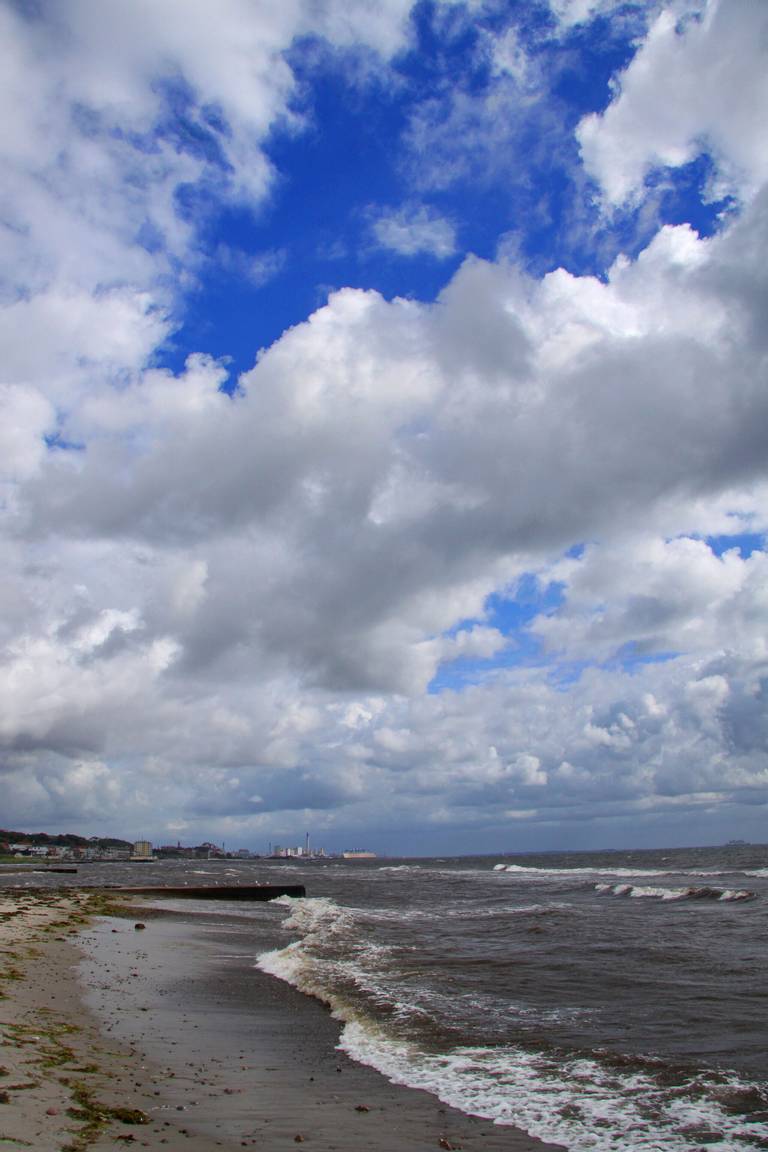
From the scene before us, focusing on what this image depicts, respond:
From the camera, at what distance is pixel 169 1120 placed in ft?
29.7

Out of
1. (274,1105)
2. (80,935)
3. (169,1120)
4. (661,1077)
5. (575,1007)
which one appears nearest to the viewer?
(169,1120)

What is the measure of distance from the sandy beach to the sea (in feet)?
2.70

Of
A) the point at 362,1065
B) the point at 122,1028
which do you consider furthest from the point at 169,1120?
the point at 122,1028

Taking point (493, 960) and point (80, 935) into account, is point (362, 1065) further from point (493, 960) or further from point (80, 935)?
point (80, 935)

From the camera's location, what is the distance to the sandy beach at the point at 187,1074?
8.70 m

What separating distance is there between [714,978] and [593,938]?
9701 millimetres

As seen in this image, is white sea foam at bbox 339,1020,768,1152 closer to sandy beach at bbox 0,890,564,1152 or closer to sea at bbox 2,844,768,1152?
sea at bbox 2,844,768,1152

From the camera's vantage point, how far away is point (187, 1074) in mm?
11125

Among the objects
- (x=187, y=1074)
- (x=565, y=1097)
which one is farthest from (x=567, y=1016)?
(x=187, y=1074)

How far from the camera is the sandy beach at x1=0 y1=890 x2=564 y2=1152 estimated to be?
8703 mm

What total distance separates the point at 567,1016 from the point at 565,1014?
0.76ft

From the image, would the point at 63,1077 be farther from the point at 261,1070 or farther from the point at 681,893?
the point at 681,893

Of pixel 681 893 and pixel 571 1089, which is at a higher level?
pixel 571 1089

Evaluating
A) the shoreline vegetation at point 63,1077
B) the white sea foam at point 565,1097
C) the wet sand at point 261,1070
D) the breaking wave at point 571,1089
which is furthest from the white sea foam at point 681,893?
the shoreline vegetation at point 63,1077
